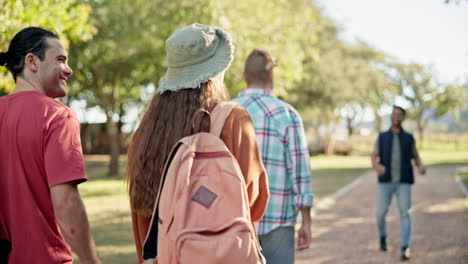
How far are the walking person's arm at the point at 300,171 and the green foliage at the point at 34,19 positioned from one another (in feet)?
16.8

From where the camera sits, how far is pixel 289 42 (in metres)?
19.0

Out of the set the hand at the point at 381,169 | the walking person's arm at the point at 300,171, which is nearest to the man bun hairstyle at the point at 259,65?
the walking person's arm at the point at 300,171

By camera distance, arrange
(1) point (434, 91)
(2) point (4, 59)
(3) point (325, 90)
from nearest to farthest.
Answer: (2) point (4, 59) < (3) point (325, 90) < (1) point (434, 91)

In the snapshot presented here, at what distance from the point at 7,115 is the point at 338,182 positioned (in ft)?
61.9

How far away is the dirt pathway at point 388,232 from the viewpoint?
26.2 ft

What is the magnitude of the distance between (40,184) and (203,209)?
818 millimetres

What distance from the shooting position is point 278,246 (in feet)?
12.5

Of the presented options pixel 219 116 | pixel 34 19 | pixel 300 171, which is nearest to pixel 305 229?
pixel 300 171

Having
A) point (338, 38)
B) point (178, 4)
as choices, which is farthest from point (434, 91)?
point (178, 4)

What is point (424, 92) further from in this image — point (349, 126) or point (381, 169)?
point (381, 169)

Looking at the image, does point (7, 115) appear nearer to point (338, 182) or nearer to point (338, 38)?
point (338, 182)

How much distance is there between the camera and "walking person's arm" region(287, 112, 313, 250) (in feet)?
12.7

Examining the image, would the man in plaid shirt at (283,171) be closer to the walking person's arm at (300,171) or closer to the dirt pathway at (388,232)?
the walking person's arm at (300,171)

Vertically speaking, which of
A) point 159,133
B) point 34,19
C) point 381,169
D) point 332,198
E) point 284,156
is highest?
point 34,19
